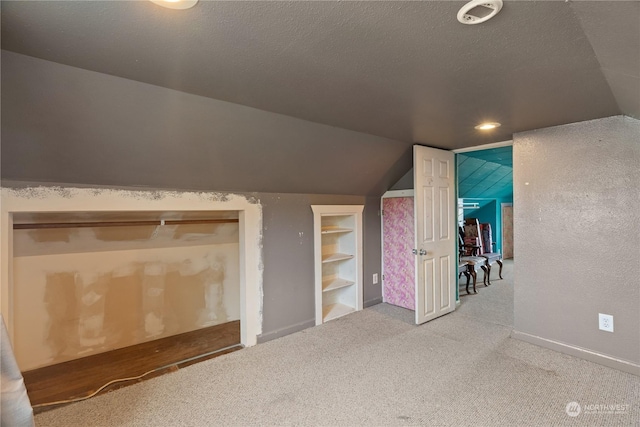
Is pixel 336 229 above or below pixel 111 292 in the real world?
above

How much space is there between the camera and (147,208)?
2324 millimetres

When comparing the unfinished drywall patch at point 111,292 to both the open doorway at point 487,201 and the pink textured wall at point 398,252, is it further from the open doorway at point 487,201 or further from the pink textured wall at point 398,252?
the open doorway at point 487,201

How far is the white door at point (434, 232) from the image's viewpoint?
315cm

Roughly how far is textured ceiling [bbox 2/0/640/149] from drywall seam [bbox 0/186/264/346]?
949 millimetres

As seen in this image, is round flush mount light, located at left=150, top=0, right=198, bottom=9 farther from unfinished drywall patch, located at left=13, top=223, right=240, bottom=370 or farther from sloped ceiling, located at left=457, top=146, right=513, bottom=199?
sloped ceiling, located at left=457, top=146, right=513, bottom=199

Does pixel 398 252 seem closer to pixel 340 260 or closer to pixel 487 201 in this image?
pixel 340 260

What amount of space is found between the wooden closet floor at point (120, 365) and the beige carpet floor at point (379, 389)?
0.22 m

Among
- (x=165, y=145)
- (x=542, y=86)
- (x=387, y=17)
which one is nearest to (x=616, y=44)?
(x=542, y=86)

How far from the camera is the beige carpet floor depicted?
1.81 meters

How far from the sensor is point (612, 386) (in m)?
2.08

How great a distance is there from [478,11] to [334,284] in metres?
3.09

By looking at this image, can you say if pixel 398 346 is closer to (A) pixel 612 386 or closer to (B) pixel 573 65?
(A) pixel 612 386

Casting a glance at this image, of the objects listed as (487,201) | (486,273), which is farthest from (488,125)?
(487,201)

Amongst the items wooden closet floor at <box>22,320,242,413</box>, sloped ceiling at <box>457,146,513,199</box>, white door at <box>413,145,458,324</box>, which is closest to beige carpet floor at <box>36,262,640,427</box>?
wooden closet floor at <box>22,320,242,413</box>
